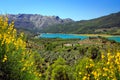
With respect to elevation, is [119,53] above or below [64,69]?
above

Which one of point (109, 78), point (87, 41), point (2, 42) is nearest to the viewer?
point (109, 78)

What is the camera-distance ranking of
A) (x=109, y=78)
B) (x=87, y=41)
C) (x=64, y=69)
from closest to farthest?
(x=109, y=78) < (x=64, y=69) < (x=87, y=41)

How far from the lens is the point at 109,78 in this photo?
390 inches

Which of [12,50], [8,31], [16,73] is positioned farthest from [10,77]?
[8,31]

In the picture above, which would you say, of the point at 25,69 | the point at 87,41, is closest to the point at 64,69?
the point at 25,69

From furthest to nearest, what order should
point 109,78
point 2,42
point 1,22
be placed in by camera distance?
point 1,22, point 2,42, point 109,78

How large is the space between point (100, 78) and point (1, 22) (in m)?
4.56

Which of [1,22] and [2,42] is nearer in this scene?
[2,42]

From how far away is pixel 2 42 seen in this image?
35.1 feet

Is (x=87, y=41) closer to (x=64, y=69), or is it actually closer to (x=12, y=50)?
(x=64, y=69)

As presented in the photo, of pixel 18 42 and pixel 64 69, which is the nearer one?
pixel 18 42

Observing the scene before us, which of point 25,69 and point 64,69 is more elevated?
point 25,69

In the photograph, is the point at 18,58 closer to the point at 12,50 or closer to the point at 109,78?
the point at 12,50

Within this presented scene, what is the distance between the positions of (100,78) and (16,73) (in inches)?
135
